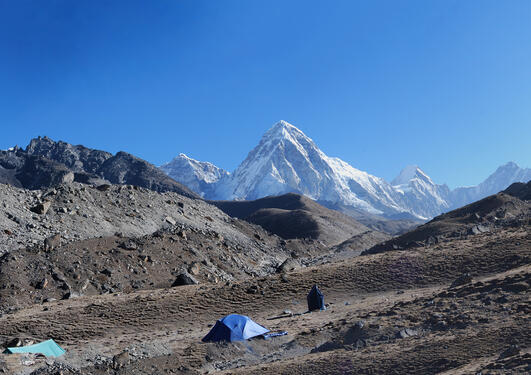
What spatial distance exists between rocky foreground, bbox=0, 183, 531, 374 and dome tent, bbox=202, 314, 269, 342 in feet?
1.48

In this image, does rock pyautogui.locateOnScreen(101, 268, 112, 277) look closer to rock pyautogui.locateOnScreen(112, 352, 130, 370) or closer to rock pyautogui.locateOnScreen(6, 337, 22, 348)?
rock pyautogui.locateOnScreen(6, 337, 22, 348)

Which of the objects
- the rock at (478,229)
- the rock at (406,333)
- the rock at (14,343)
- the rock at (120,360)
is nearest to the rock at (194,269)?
the rock at (14,343)

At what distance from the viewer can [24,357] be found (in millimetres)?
18562

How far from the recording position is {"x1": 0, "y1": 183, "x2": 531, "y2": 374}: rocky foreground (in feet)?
52.9

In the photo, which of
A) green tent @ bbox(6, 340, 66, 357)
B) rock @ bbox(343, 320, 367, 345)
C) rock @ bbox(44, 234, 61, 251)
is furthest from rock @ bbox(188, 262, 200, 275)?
rock @ bbox(343, 320, 367, 345)

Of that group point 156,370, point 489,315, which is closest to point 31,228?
point 156,370

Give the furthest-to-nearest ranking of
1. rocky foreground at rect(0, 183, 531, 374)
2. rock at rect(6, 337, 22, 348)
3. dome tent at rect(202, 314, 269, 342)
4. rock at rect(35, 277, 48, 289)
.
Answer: rock at rect(35, 277, 48, 289) → dome tent at rect(202, 314, 269, 342) → rock at rect(6, 337, 22, 348) → rocky foreground at rect(0, 183, 531, 374)

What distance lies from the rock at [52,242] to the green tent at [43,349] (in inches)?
604

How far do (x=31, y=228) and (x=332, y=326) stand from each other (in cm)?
2790

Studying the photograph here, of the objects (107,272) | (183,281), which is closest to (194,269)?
(183,281)

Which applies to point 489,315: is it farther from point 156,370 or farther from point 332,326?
point 156,370

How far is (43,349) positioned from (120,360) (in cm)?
394

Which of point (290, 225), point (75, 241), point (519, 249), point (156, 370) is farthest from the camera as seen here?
point (290, 225)

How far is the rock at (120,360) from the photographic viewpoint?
57.4ft
